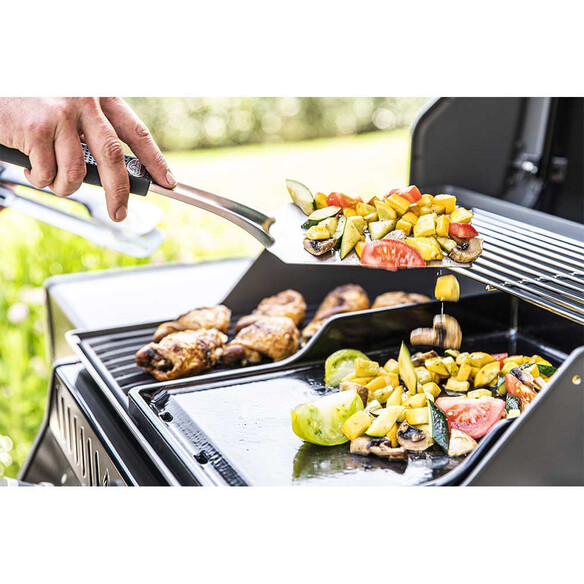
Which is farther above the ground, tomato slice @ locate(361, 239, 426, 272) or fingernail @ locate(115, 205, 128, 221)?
fingernail @ locate(115, 205, 128, 221)

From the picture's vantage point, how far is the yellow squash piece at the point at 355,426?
1.30 m

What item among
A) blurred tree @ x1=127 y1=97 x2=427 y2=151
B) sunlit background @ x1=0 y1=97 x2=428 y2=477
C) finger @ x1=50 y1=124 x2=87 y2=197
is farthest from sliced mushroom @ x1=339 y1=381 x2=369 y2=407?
blurred tree @ x1=127 y1=97 x2=427 y2=151

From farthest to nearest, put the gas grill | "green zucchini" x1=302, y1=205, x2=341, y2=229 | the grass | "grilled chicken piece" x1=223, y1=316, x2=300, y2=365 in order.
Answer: the grass, "grilled chicken piece" x1=223, y1=316, x2=300, y2=365, "green zucchini" x1=302, y1=205, x2=341, y2=229, the gas grill

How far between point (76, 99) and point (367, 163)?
4853 mm

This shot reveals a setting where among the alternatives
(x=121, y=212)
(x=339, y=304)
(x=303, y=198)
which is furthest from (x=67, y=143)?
(x=339, y=304)

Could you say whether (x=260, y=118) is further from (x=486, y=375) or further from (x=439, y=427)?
(x=439, y=427)

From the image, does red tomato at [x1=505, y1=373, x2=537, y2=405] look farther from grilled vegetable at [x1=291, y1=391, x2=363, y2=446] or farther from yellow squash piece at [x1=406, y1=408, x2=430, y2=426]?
grilled vegetable at [x1=291, y1=391, x2=363, y2=446]

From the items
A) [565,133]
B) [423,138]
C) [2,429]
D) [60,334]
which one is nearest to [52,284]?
[60,334]

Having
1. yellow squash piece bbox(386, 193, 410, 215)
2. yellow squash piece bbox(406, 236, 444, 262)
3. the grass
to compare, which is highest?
yellow squash piece bbox(386, 193, 410, 215)

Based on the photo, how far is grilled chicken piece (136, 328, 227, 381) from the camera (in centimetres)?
161

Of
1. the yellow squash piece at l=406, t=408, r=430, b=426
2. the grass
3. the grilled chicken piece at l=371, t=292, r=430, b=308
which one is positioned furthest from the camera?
the grass

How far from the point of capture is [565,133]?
2047mm

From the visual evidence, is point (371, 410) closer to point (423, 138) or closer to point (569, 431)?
point (569, 431)

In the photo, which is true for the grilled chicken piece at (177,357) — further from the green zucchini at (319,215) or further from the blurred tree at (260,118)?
the blurred tree at (260,118)
